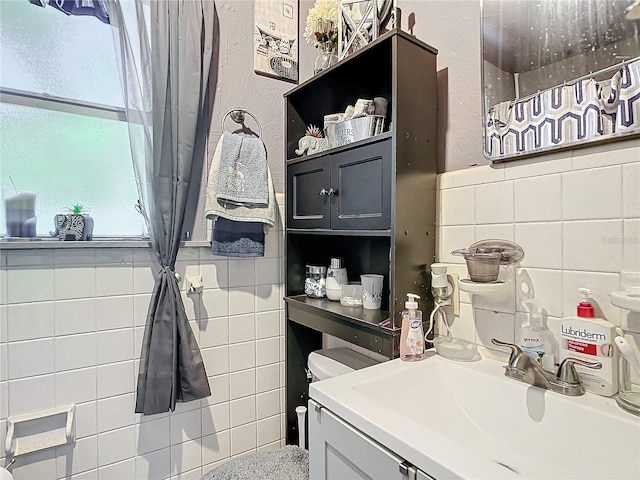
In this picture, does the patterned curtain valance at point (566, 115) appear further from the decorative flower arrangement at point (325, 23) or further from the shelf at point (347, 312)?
the decorative flower arrangement at point (325, 23)

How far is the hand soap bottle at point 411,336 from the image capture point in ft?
3.35

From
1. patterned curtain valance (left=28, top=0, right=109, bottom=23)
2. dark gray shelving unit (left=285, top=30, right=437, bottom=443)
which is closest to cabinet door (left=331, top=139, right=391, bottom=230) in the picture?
dark gray shelving unit (left=285, top=30, right=437, bottom=443)

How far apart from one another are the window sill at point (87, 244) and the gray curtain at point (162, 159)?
74 millimetres

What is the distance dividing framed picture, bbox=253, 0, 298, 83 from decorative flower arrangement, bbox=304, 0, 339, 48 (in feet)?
0.88

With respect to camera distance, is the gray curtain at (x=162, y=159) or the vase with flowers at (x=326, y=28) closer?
the gray curtain at (x=162, y=159)

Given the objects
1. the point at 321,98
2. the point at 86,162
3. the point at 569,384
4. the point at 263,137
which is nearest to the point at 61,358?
the point at 86,162

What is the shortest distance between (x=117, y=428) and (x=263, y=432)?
0.62 m

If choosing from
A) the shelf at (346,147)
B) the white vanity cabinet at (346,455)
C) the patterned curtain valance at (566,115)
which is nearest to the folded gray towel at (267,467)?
the white vanity cabinet at (346,455)

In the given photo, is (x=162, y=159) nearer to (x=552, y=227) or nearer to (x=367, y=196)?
(x=367, y=196)

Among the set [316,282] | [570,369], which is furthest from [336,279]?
[570,369]

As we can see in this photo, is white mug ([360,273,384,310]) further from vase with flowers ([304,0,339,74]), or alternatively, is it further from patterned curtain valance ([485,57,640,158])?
vase with flowers ([304,0,339,74])

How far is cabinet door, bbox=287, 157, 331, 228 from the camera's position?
4.52 ft

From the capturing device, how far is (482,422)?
879 mm

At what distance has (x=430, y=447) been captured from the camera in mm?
622
